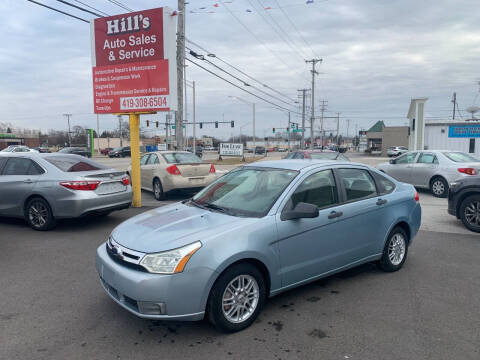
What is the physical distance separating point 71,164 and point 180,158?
4.34 meters

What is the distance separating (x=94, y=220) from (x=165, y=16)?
5323 millimetres

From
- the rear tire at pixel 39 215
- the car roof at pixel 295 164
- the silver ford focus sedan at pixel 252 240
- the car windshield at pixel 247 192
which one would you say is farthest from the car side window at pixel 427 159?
the rear tire at pixel 39 215

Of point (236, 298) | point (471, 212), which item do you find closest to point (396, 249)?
point (236, 298)

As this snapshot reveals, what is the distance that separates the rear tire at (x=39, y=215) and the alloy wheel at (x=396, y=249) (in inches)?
234

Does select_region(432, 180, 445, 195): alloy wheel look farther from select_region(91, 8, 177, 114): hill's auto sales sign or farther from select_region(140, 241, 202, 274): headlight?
select_region(140, 241, 202, 274): headlight

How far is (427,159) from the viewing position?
12492 mm

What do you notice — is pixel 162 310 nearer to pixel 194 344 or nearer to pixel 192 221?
pixel 194 344

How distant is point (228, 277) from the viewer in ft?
10.6

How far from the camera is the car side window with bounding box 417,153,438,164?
40.2 feet

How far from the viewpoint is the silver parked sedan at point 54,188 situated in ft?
22.5

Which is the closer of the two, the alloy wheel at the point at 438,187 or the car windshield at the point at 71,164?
the car windshield at the point at 71,164

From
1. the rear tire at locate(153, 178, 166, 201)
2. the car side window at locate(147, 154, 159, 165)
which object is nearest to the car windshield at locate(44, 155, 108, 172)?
the rear tire at locate(153, 178, 166, 201)

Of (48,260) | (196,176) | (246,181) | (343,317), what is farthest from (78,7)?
(343,317)

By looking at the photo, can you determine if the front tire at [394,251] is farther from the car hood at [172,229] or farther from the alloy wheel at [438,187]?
the alloy wheel at [438,187]
